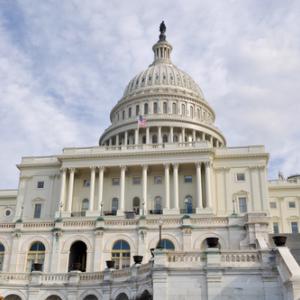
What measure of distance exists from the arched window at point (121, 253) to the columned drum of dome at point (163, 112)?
50.2m

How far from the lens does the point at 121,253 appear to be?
1921 inches

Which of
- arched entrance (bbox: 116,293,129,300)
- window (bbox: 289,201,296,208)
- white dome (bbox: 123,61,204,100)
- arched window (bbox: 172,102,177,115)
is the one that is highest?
white dome (bbox: 123,61,204,100)

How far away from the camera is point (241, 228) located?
4859cm

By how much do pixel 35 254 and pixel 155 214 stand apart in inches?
1043

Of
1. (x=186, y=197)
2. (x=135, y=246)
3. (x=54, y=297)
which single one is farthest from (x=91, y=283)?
(x=186, y=197)

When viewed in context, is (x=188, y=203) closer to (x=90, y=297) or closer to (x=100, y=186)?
(x=100, y=186)

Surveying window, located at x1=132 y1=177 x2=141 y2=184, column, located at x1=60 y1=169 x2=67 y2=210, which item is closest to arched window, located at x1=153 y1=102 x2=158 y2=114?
window, located at x1=132 y1=177 x2=141 y2=184

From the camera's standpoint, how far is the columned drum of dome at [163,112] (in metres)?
107

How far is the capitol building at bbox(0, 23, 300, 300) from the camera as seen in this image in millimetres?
29094

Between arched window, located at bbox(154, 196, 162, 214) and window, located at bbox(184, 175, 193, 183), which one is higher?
window, located at bbox(184, 175, 193, 183)

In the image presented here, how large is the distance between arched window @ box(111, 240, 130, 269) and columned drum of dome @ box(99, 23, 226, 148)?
50.2 metres

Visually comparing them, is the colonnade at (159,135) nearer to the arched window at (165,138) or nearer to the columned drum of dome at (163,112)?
the columned drum of dome at (163,112)

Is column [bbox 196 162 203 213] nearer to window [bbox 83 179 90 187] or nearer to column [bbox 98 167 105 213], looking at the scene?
column [bbox 98 167 105 213]

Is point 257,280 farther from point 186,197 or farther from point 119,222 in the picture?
point 186,197
